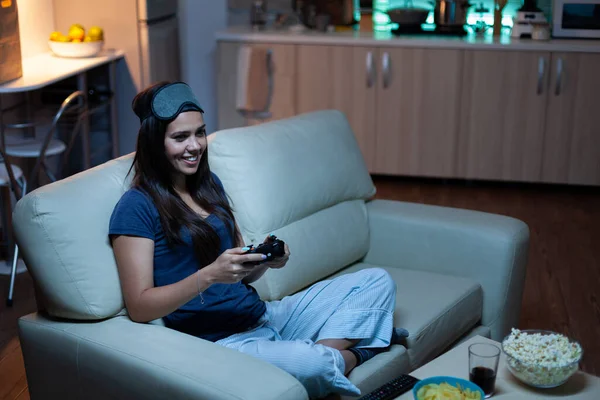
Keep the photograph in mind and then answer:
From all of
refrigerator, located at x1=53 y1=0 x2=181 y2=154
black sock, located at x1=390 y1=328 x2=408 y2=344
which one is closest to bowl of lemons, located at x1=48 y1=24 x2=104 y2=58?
refrigerator, located at x1=53 y1=0 x2=181 y2=154

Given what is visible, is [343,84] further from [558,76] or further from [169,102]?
[169,102]

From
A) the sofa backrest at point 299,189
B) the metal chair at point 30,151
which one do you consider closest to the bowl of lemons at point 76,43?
the metal chair at point 30,151

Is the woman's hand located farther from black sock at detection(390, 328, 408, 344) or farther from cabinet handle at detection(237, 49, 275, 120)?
cabinet handle at detection(237, 49, 275, 120)

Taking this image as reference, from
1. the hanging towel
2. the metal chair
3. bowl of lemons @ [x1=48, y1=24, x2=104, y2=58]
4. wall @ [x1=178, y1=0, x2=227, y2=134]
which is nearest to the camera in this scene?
the metal chair

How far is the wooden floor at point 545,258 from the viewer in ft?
10.2

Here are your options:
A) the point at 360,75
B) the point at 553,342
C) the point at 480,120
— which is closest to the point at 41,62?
the point at 360,75

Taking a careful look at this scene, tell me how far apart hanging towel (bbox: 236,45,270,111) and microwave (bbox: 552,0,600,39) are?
6.09ft

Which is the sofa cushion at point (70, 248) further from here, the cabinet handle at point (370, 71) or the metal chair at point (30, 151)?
the cabinet handle at point (370, 71)

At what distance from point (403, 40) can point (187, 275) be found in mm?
3323

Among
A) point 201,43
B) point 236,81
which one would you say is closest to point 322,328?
point 236,81

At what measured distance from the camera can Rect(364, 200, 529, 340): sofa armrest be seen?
2.73m

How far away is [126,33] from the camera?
16.1ft

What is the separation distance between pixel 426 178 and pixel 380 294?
330cm

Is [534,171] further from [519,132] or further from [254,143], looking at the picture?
[254,143]
